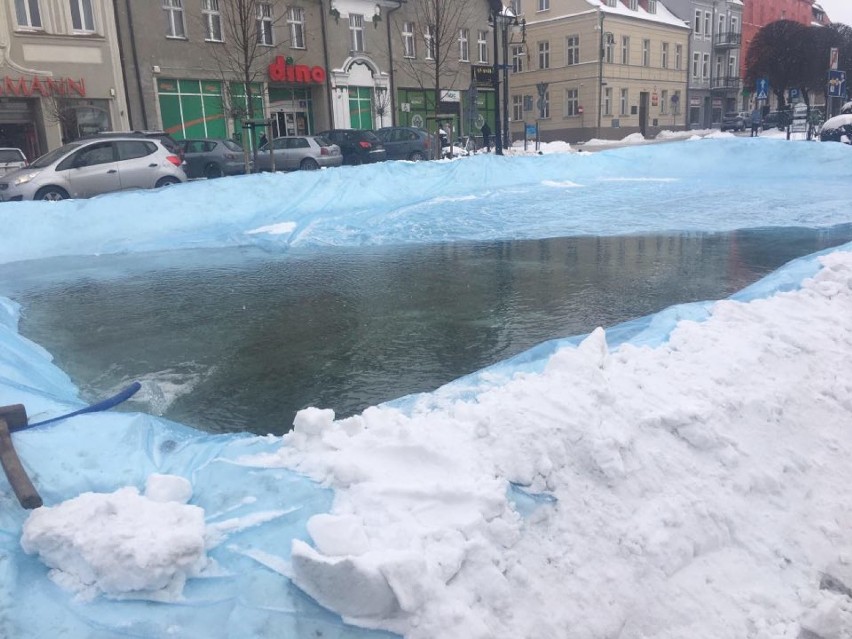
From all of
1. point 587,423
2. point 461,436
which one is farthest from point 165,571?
point 587,423

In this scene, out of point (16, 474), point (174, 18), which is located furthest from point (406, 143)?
point (16, 474)

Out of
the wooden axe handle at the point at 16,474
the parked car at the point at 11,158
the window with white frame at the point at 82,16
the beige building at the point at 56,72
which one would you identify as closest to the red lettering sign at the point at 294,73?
the beige building at the point at 56,72

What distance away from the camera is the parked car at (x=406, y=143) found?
23844 millimetres

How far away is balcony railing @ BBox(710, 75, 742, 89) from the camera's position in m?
51.0

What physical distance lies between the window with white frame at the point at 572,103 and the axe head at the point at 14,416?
A: 4308cm

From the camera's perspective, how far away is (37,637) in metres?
2.24

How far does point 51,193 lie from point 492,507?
13.5m

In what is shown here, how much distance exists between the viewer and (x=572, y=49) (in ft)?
140

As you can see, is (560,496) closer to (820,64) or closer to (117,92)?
(117,92)

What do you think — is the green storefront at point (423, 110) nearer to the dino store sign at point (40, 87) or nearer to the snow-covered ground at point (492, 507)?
the dino store sign at point (40, 87)

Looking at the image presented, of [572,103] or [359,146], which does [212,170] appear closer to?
[359,146]

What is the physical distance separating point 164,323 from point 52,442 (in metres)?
3.71

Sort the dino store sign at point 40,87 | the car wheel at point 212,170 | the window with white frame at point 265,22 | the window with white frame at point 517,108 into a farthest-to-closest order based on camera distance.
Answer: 1. the window with white frame at point 517,108
2. the window with white frame at point 265,22
3. the dino store sign at point 40,87
4. the car wheel at point 212,170

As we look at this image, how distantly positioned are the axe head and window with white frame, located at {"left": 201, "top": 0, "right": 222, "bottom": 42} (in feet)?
80.8
